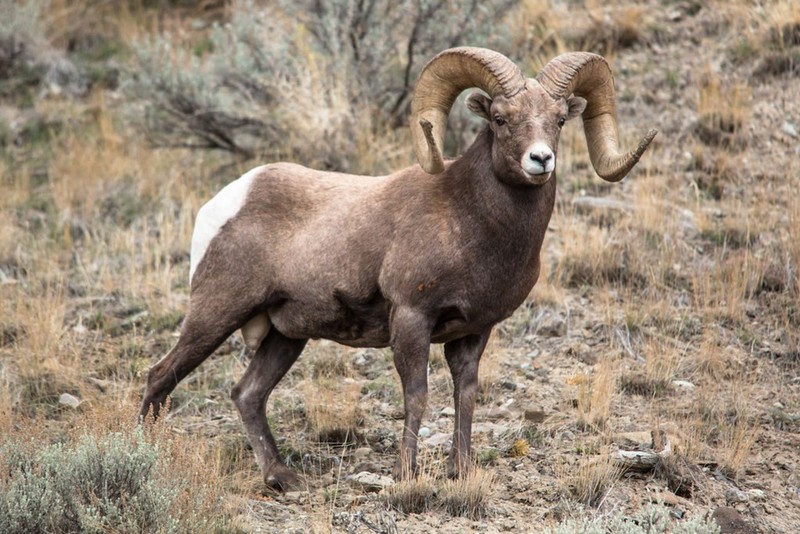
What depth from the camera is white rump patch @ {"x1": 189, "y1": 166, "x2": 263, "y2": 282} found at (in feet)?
21.6

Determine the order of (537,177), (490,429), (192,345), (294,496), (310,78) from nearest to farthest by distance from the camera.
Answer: (537,177) < (294,496) < (192,345) < (490,429) < (310,78)

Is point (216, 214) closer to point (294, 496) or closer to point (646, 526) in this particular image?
point (294, 496)

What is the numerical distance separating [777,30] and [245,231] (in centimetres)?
748

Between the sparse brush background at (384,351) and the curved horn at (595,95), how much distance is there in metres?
1.65

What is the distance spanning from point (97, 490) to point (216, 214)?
2.03 m

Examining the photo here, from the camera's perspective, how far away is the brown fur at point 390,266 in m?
5.79

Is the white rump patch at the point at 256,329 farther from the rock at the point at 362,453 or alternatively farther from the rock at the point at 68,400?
the rock at the point at 68,400

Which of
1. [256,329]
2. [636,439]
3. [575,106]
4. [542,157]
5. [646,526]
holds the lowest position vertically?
[636,439]

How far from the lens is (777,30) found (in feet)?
38.5

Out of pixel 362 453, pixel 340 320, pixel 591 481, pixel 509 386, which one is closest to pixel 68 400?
pixel 362 453

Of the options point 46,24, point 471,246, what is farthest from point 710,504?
point 46,24

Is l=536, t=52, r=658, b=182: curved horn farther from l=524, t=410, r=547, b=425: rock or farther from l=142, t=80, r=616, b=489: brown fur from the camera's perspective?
l=524, t=410, r=547, b=425: rock

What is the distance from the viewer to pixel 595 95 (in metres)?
6.24

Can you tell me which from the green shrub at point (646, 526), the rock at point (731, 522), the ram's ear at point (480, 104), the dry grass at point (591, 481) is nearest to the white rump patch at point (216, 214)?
the ram's ear at point (480, 104)
